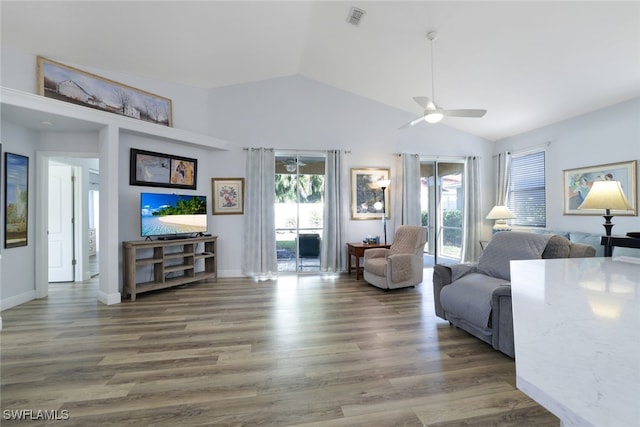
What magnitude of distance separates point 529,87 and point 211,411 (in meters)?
5.32

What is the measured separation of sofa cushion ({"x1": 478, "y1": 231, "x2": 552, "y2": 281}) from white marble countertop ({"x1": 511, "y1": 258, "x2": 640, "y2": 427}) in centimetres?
174

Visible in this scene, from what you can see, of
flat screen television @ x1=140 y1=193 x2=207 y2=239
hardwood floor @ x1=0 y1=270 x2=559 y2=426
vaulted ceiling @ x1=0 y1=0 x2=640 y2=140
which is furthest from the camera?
flat screen television @ x1=140 y1=193 x2=207 y2=239

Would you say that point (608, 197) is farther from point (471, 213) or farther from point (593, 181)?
point (471, 213)

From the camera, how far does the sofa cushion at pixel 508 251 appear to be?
8.52ft

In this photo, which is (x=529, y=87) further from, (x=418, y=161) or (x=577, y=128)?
(x=418, y=161)

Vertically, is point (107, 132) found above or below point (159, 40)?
below

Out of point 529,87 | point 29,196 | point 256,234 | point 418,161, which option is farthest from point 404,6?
point 29,196

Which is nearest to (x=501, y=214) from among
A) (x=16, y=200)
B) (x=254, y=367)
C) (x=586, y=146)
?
(x=586, y=146)

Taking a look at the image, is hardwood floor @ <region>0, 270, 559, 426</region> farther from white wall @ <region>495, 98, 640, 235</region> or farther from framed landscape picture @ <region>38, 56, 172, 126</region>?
white wall @ <region>495, 98, 640, 235</region>

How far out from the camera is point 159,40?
143 inches

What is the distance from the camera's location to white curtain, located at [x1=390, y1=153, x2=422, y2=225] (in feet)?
18.2

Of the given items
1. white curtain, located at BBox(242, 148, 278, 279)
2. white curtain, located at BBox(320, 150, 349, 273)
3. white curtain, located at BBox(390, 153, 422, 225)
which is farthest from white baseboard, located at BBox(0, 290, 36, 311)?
white curtain, located at BBox(390, 153, 422, 225)

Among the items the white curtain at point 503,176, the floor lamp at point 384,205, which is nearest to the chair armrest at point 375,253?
the floor lamp at point 384,205

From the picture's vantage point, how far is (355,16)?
3.48 m
